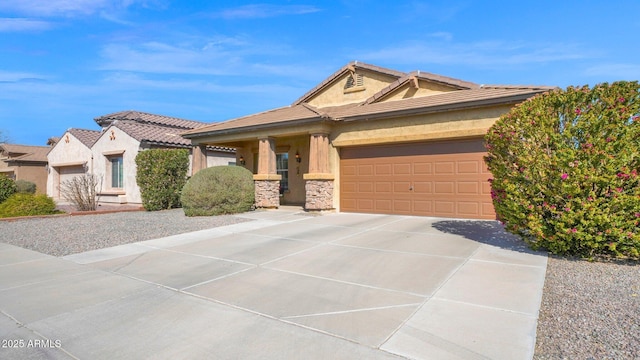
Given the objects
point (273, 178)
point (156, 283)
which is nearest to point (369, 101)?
point (273, 178)

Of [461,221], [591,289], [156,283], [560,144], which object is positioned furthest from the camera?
[461,221]

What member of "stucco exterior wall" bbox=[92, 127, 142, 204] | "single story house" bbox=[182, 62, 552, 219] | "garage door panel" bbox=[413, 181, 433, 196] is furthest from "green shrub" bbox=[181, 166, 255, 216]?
"stucco exterior wall" bbox=[92, 127, 142, 204]

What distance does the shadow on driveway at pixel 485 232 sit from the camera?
7.29 meters

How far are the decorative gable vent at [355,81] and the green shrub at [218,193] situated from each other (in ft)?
20.9

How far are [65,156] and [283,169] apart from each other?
16234 mm

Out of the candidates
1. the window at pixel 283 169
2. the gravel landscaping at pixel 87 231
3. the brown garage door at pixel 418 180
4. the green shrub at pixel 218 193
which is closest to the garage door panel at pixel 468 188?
the brown garage door at pixel 418 180

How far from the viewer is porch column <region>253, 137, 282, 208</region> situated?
14.4 m

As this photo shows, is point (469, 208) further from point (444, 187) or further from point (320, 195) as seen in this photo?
point (320, 195)

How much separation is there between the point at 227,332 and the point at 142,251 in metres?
4.66

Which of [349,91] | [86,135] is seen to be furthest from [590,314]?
[86,135]

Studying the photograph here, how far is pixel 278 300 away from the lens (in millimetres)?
4324

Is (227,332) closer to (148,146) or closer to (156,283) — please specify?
(156,283)

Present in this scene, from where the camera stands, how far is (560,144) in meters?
6.16

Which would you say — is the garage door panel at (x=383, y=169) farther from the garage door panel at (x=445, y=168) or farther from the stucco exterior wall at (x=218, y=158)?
the stucco exterior wall at (x=218, y=158)
